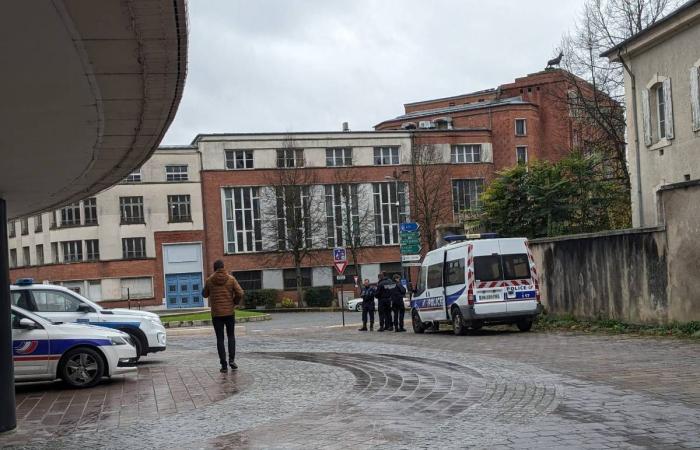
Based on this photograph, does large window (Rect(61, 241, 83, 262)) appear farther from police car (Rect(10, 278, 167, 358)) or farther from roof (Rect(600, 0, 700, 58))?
police car (Rect(10, 278, 167, 358))

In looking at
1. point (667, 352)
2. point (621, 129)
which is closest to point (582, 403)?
point (667, 352)

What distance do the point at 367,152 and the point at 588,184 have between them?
39.7 m

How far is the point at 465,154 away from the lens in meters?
71.2

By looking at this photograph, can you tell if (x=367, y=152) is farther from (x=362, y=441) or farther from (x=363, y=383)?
(x=362, y=441)

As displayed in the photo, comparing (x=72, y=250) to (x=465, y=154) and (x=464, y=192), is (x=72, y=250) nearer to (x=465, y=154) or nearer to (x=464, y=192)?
(x=464, y=192)

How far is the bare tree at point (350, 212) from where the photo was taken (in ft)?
216

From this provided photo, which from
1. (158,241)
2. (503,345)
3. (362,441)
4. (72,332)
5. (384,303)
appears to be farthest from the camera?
(158,241)

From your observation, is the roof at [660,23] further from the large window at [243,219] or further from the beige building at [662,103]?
the large window at [243,219]

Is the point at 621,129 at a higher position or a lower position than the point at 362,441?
higher

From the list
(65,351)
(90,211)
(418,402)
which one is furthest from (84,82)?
(90,211)

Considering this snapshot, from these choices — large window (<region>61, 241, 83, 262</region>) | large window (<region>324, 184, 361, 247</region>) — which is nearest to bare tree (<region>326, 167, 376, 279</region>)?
large window (<region>324, 184, 361, 247</region>)

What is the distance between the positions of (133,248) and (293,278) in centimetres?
1300

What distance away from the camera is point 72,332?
1317 cm

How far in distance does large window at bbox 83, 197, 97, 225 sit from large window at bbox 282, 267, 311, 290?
15622 mm
